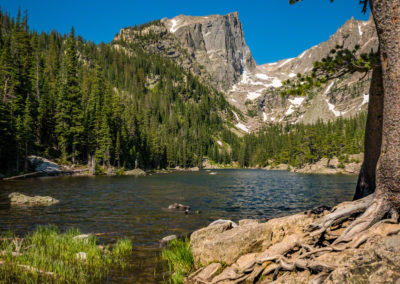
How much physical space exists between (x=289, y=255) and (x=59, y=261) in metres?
8.06

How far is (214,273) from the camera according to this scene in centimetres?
875

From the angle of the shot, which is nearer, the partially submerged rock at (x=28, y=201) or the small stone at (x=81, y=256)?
the small stone at (x=81, y=256)

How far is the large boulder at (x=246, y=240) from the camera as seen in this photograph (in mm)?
9234

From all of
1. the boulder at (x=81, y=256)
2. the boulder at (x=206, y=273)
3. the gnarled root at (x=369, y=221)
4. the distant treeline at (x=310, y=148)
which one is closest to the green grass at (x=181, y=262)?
the boulder at (x=206, y=273)

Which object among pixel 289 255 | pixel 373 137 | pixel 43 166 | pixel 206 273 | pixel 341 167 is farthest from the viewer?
pixel 341 167

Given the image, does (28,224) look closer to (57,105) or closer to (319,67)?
(319,67)

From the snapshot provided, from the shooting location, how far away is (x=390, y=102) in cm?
718

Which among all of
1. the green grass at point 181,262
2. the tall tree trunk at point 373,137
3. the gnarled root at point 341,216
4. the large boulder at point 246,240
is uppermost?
the tall tree trunk at point 373,137

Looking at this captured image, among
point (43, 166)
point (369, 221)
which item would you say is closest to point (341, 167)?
point (43, 166)

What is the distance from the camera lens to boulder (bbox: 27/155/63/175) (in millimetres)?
55469

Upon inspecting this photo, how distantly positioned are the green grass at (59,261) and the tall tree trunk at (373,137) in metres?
10.8

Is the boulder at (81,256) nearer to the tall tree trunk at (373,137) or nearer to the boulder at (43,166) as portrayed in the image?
the tall tree trunk at (373,137)

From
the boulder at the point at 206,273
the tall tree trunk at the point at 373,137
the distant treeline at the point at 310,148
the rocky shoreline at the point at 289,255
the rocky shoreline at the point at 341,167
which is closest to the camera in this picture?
the rocky shoreline at the point at 289,255

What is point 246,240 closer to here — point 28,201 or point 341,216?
point 341,216
